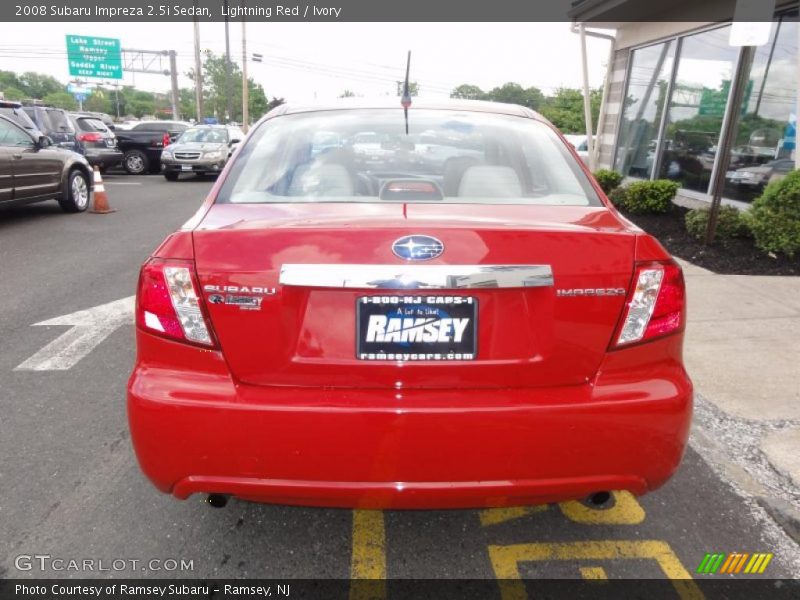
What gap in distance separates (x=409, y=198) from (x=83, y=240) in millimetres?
7378

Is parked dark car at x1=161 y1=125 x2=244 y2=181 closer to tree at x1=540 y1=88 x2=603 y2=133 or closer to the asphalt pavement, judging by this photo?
the asphalt pavement

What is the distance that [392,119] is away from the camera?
9.44 ft

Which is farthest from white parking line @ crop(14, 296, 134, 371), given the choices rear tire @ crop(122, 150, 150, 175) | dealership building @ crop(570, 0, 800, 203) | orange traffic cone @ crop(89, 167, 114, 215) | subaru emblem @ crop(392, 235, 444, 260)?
rear tire @ crop(122, 150, 150, 175)

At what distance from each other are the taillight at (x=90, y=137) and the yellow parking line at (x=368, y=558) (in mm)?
16016

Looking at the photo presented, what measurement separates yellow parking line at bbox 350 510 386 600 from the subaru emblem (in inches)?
47.6

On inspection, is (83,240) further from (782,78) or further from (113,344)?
(782,78)

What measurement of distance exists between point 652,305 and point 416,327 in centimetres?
77

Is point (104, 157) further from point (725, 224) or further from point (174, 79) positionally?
point (174, 79)

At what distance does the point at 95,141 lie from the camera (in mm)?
16078

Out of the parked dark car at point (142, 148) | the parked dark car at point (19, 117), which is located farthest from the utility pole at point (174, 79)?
the parked dark car at point (19, 117)

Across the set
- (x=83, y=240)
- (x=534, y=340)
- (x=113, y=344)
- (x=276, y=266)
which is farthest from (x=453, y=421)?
(x=83, y=240)

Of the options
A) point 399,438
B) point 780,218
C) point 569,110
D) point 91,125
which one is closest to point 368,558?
point 399,438

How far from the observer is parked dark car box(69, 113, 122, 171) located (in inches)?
619

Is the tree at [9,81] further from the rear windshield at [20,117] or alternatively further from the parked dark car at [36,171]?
the parked dark car at [36,171]
